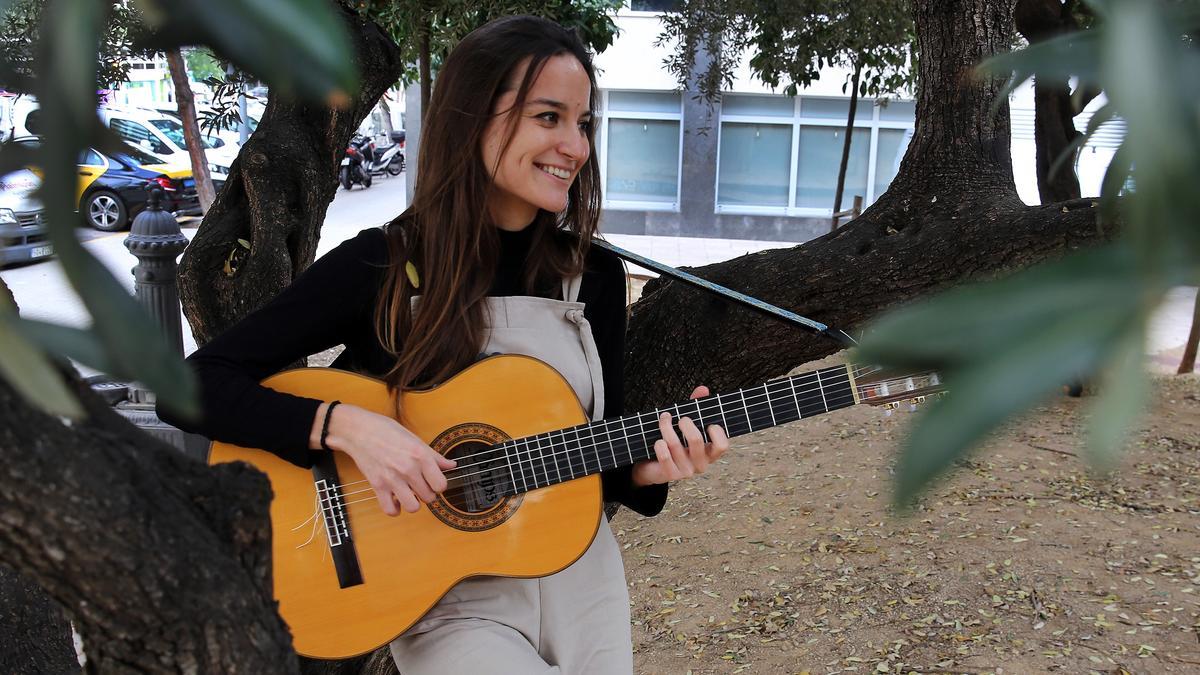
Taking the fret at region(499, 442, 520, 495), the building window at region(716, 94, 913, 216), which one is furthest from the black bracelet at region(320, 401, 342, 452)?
the building window at region(716, 94, 913, 216)

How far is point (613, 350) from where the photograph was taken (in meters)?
2.32

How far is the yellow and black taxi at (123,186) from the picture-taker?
40 cm

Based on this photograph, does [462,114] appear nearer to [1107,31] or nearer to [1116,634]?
[1107,31]

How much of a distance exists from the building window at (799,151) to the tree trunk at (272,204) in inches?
483

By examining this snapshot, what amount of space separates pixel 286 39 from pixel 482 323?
1.81 meters

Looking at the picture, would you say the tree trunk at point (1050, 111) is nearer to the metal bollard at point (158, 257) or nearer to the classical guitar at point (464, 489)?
the classical guitar at point (464, 489)

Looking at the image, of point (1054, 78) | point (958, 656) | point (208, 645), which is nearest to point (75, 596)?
point (208, 645)

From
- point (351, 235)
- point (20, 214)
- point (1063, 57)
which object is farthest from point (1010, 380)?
point (351, 235)

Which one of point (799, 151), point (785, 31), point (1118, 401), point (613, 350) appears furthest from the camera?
point (799, 151)

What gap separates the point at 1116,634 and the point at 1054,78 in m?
3.75

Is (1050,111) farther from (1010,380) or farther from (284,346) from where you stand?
(1010,380)

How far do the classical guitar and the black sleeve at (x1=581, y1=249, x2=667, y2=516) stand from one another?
0.47 feet

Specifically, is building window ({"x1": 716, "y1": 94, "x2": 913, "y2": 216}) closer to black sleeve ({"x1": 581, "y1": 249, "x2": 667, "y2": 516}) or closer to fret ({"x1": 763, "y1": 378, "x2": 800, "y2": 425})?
black sleeve ({"x1": 581, "y1": 249, "x2": 667, "y2": 516})

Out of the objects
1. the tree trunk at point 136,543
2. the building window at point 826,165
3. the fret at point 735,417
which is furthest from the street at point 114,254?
the building window at point 826,165
